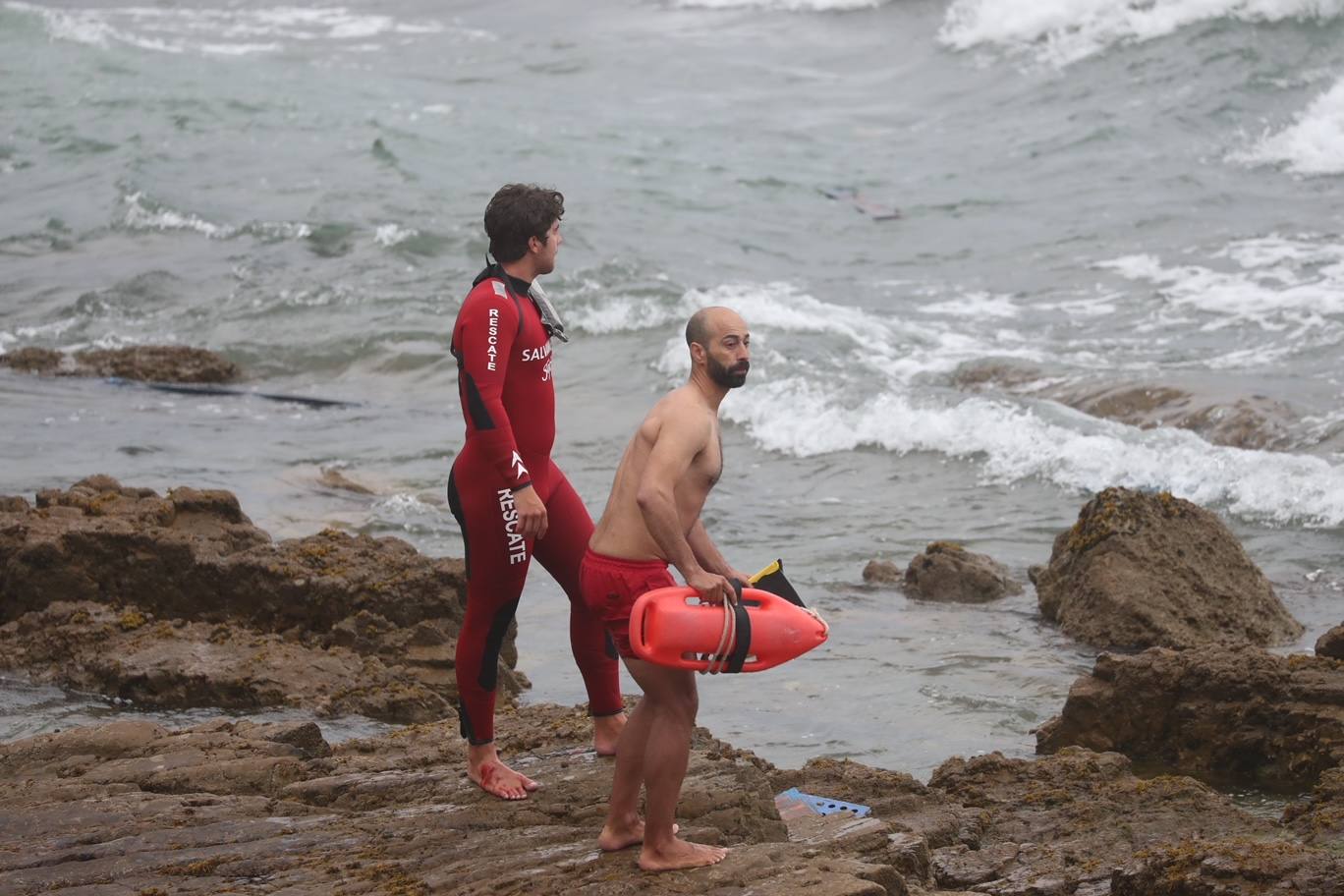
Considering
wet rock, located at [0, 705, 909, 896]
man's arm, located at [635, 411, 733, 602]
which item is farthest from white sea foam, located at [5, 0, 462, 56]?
man's arm, located at [635, 411, 733, 602]

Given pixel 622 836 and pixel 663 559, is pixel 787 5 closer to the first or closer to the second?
pixel 663 559

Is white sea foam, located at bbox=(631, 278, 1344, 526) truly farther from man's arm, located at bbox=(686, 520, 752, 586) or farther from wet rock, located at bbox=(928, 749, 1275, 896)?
man's arm, located at bbox=(686, 520, 752, 586)

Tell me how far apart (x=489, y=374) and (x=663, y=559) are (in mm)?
904

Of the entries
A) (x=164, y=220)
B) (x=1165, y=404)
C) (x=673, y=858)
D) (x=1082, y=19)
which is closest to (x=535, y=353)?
(x=673, y=858)

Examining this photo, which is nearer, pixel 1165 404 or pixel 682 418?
pixel 682 418

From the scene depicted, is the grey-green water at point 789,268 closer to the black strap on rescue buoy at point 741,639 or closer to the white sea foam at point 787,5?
the white sea foam at point 787,5

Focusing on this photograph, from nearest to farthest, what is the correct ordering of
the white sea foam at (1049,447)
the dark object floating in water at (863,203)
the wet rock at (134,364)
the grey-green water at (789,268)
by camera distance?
the grey-green water at (789,268), the white sea foam at (1049,447), the wet rock at (134,364), the dark object floating in water at (863,203)

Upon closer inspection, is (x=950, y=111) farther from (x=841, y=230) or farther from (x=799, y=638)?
(x=799, y=638)

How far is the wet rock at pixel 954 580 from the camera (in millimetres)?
10391

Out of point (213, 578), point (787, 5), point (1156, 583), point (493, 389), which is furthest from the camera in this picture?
point (787, 5)

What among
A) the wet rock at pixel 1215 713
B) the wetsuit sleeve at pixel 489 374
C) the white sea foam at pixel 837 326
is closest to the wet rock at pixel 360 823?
the wetsuit sleeve at pixel 489 374

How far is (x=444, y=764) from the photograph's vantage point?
6090 millimetres

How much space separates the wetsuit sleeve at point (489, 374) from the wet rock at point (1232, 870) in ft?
7.76

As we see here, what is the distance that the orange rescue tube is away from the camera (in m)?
4.80
